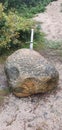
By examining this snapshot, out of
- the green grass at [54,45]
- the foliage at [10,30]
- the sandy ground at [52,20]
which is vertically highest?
the foliage at [10,30]

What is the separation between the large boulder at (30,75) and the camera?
6.37m

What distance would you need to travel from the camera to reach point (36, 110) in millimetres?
6289

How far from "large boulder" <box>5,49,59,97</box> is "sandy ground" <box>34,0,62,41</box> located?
2.73m

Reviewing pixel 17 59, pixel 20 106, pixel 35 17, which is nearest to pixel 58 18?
pixel 35 17

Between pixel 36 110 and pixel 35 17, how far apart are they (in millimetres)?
5533

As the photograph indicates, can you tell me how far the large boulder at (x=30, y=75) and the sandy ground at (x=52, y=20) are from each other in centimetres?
273

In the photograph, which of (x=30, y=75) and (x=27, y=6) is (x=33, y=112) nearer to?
(x=30, y=75)

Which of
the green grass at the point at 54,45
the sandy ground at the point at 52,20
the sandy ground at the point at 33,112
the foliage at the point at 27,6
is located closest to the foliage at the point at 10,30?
the green grass at the point at 54,45

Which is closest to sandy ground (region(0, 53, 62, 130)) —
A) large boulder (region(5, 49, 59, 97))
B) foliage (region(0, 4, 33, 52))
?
large boulder (region(5, 49, 59, 97))

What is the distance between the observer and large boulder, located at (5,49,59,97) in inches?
251

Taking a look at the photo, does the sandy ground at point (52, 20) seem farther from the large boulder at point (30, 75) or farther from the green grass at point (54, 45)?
the large boulder at point (30, 75)

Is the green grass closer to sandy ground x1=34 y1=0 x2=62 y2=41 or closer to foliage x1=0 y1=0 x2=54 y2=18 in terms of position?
sandy ground x1=34 y1=0 x2=62 y2=41

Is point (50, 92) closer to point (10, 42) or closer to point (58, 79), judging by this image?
point (58, 79)

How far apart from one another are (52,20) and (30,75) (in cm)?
486
